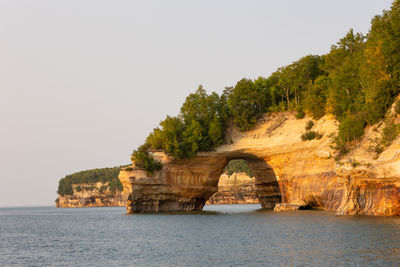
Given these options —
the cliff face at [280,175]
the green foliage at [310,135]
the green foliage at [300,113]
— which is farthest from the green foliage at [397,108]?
the green foliage at [300,113]

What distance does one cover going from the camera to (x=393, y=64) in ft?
186

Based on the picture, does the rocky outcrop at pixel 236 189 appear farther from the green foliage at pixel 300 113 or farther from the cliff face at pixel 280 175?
the green foliage at pixel 300 113

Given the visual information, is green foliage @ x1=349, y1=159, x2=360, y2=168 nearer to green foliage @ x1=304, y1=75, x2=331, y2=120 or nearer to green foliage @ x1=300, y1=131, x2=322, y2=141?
green foliage @ x1=300, y1=131, x2=322, y2=141

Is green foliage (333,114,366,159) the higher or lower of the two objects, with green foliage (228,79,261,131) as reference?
lower

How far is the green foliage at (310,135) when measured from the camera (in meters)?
70.2

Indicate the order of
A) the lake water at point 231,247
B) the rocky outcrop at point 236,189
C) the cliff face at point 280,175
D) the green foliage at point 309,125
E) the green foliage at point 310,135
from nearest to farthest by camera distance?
the lake water at point 231,247 → the cliff face at point 280,175 → the green foliage at point 310,135 → the green foliage at point 309,125 → the rocky outcrop at point 236,189

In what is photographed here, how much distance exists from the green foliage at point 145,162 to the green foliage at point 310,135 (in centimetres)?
2590

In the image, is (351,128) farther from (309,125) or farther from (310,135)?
(309,125)

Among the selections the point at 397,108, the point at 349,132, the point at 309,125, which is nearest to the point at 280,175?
the point at 309,125

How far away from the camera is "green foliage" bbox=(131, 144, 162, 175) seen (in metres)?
78.8

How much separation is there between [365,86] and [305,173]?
636 inches

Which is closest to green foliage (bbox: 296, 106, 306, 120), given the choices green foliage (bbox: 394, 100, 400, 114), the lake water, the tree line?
the tree line

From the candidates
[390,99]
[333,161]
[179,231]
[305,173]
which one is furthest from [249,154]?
[179,231]

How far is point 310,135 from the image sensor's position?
71062 mm
